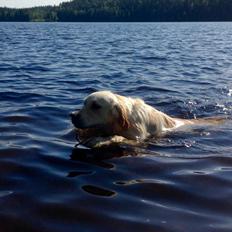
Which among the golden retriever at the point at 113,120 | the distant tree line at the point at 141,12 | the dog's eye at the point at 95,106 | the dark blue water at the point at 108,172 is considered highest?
the distant tree line at the point at 141,12

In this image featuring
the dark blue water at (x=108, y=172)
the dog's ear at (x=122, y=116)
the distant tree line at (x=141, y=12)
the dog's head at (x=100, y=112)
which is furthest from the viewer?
the distant tree line at (x=141, y=12)

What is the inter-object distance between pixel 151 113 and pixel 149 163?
161cm

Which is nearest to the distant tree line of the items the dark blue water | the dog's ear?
the dark blue water

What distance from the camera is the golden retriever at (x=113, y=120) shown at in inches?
285

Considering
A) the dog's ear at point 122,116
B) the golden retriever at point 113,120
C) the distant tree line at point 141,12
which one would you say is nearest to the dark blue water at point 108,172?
the golden retriever at point 113,120

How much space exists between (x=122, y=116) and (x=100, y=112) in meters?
0.34

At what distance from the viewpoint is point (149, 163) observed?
636 cm

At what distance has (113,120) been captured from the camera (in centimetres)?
744

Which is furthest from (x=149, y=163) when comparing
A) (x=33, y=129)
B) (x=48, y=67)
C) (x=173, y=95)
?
(x=48, y=67)

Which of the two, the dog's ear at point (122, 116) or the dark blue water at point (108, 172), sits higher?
the dog's ear at point (122, 116)

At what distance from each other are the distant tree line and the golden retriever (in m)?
98.2

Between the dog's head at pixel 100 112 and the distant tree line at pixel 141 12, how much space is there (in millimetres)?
98603

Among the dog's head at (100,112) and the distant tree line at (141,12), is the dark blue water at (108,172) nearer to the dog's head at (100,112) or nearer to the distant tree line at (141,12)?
the dog's head at (100,112)

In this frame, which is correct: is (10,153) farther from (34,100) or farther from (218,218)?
(34,100)
